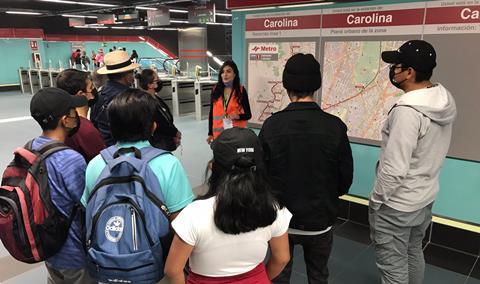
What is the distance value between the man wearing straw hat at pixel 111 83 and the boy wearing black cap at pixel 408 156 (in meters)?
1.62

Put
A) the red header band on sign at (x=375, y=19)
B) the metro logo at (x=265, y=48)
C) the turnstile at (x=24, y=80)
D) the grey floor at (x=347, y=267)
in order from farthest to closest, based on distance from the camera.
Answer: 1. the turnstile at (x=24, y=80)
2. the metro logo at (x=265, y=48)
3. the red header band on sign at (x=375, y=19)
4. the grey floor at (x=347, y=267)

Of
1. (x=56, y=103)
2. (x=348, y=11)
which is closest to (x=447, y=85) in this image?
(x=348, y=11)

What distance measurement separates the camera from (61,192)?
1.42 m

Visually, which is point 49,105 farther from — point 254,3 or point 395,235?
point 254,3

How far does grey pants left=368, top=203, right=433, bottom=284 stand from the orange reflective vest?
5.49 feet

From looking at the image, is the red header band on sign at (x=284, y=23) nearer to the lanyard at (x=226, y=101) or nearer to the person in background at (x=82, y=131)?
the lanyard at (x=226, y=101)

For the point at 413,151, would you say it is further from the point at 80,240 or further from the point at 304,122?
the point at 80,240

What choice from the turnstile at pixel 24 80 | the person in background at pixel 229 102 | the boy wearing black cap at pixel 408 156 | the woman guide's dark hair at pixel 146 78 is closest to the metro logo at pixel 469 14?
the boy wearing black cap at pixel 408 156

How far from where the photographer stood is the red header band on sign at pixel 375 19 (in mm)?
2631

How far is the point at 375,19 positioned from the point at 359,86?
0.54 m

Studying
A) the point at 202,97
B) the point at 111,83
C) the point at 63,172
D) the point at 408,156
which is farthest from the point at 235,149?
the point at 202,97

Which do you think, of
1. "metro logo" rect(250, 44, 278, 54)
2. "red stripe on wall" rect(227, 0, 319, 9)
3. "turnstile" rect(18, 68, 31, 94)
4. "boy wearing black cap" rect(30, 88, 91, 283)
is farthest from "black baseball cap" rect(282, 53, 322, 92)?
"turnstile" rect(18, 68, 31, 94)

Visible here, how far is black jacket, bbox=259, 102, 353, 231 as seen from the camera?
5.26 feet

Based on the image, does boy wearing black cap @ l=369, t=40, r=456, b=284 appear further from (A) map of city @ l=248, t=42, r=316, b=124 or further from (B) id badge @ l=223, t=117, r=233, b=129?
(B) id badge @ l=223, t=117, r=233, b=129
